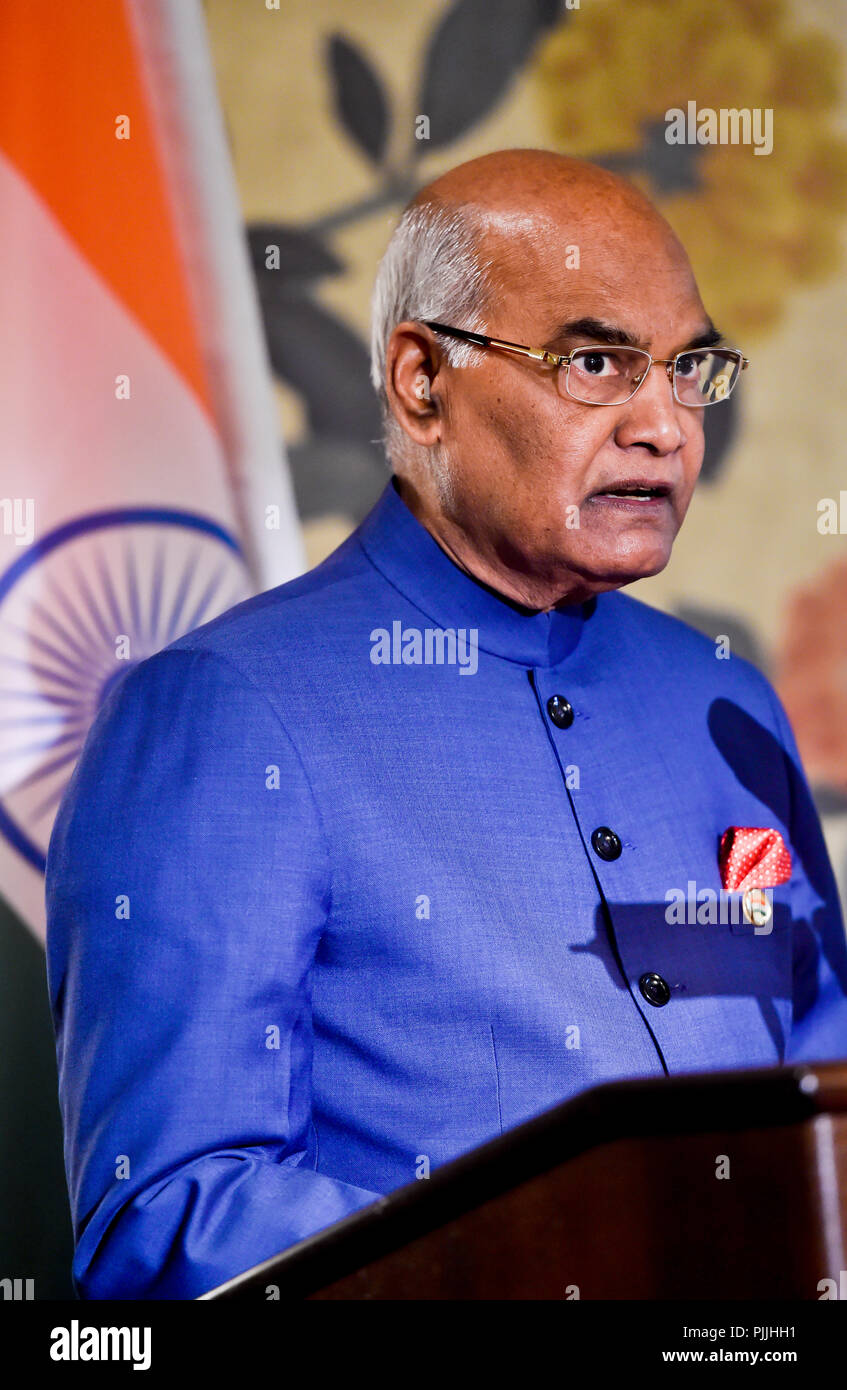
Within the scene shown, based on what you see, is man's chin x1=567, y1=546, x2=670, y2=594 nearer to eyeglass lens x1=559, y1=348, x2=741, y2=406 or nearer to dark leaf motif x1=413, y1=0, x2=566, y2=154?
eyeglass lens x1=559, y1=348, x2=741, y2=406

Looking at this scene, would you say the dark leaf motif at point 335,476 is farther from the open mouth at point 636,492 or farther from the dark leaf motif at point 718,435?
the open mouth at point 636,492

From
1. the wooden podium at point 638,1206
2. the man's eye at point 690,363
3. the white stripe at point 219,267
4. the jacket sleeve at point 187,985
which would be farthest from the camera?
the white stripe at point 219,267

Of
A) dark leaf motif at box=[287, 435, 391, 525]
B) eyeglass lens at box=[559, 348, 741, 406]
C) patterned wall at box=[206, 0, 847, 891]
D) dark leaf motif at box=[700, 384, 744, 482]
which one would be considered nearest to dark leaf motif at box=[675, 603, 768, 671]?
patterned wall at box=[206, 0, 847, 891]

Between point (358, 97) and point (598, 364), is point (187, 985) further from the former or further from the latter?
point (358, 97)

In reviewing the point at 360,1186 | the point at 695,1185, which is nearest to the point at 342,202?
the point at 360,1186

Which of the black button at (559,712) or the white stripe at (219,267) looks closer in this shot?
the black button at (559,712)

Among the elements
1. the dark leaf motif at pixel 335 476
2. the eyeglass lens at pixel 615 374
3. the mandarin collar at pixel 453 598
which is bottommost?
the mandarin collar at pixel 453 598

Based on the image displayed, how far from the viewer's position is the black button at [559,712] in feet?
5.09

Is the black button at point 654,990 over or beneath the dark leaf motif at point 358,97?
beneath

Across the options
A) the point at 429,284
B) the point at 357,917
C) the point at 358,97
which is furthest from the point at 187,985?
the point at 358,97

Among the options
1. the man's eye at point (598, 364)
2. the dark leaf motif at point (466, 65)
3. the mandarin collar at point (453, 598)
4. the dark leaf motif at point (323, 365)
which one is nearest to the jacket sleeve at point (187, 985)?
the mandarin collar at point (453, 598)

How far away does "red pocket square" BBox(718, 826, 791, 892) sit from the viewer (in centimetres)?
156

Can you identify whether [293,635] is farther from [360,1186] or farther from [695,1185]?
[695,1185]

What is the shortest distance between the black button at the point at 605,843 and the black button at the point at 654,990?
133 mm
